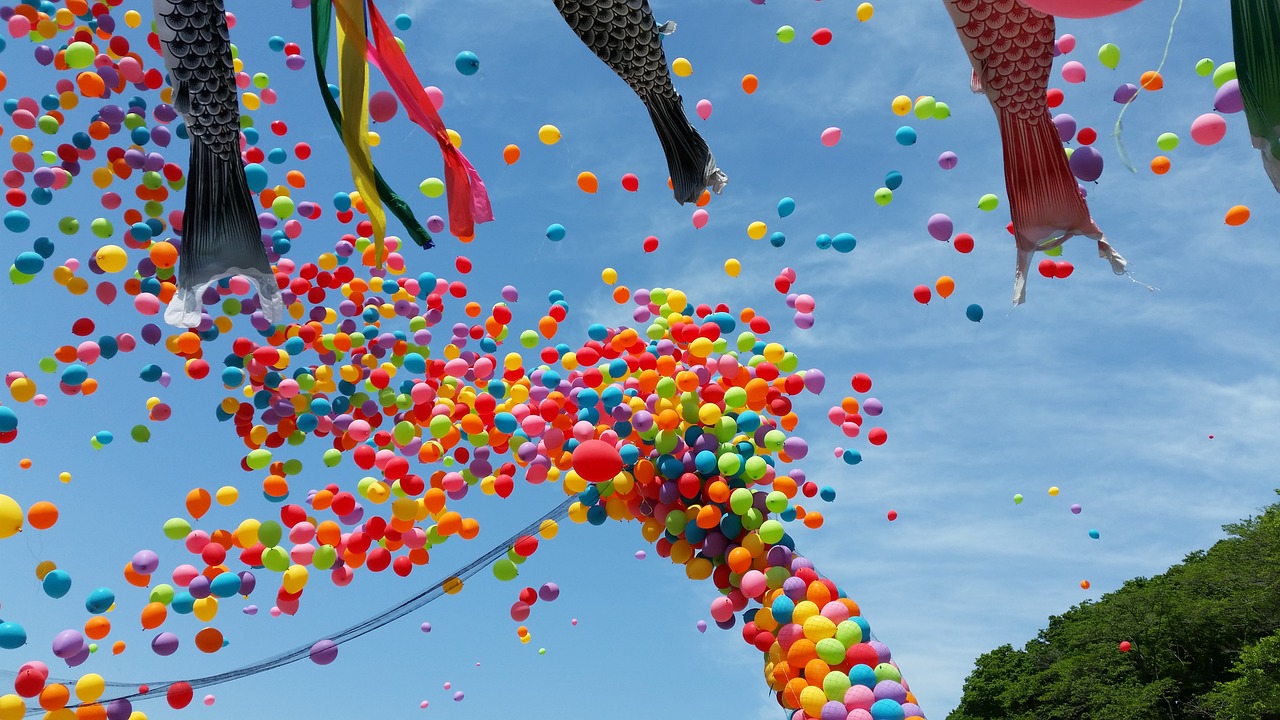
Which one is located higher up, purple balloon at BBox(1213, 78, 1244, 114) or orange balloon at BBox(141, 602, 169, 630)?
purple balloon at BBox(1213, 78, 1244, 114)

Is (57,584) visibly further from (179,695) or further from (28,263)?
(28,263)

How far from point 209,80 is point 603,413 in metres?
2.74

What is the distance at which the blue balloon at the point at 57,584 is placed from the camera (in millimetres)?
4828

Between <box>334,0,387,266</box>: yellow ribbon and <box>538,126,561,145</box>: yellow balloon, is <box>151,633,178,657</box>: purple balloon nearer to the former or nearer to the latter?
<box>334,0,387,266</box>: yellow ribbon

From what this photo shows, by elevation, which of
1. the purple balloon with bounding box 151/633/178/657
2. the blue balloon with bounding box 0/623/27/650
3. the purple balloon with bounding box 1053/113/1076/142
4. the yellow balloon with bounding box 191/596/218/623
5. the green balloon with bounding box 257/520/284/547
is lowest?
the blue balloon with bounding box 0/623/27/650

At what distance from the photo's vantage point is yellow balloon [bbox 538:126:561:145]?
18.1 ft

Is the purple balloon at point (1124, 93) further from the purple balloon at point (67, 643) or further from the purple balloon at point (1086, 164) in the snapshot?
the purple balloon at point (67, 643)

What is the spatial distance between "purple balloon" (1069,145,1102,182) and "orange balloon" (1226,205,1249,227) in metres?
0.88

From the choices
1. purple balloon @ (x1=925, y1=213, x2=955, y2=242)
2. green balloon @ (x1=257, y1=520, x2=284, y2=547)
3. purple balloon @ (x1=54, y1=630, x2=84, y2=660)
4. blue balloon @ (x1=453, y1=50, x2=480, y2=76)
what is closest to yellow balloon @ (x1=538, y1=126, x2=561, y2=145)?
blue balloon @ (x1=453, y1=50, x2=480, y2=76)

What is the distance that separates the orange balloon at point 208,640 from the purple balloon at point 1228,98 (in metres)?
5.19

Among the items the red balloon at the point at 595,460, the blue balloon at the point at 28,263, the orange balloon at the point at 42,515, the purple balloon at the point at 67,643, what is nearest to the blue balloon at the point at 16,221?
the blue balloon at the point at 28,263

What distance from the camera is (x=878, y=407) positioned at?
6.33 m

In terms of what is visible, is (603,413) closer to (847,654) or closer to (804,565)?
(804,565)

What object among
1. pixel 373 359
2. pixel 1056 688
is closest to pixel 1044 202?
pixel 373 359
